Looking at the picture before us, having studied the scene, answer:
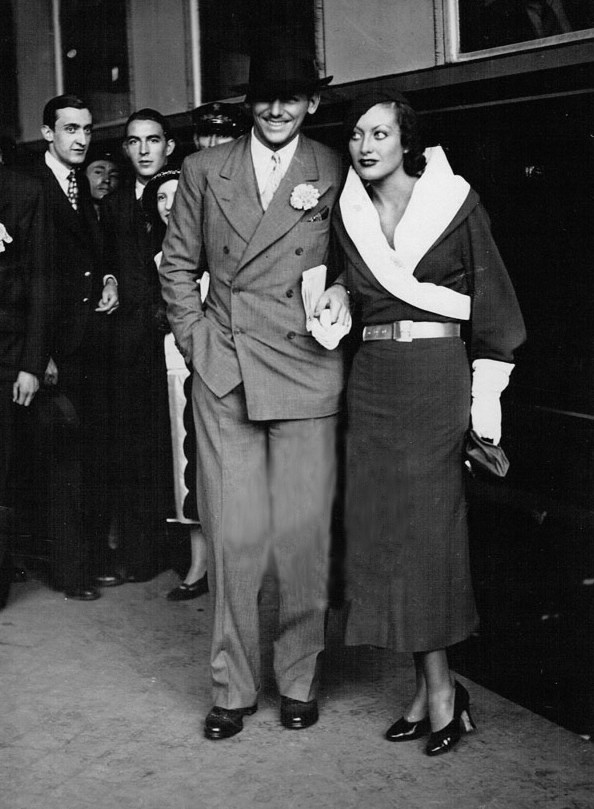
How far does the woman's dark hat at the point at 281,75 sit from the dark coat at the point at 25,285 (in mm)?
1540

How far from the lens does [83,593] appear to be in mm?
4641

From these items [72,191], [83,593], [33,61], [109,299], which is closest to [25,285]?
[109,299]

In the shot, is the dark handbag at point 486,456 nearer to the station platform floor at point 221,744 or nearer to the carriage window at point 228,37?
the station platform floor at point 221,744

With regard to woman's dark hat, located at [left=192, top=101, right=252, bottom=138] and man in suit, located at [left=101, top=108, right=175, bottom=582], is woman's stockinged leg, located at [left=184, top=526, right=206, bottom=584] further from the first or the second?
woman's dark hat, located at [left=192, top=101, right=252, bottom=138]

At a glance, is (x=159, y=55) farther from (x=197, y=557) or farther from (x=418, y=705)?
(x=418, y=705)

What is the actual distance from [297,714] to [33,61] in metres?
5.27

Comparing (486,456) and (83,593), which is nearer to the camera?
(486,456)

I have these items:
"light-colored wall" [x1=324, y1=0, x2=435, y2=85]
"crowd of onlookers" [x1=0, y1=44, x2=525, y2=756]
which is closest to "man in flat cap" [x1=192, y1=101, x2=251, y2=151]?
"light-colored wall" [x1=324, y1=0, x2=435, y2=85]

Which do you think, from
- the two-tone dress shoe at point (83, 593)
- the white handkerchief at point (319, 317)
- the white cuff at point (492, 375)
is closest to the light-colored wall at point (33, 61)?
the two-tone dress shoe at point (83, 593)

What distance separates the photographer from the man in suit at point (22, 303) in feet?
14.5

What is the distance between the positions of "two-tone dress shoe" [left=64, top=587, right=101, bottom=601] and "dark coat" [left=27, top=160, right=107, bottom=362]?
3.06 feet

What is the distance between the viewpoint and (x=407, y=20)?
13.8 feet

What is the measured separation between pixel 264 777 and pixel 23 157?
214 inches

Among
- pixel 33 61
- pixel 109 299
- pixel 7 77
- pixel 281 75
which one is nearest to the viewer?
pixel 281 75
